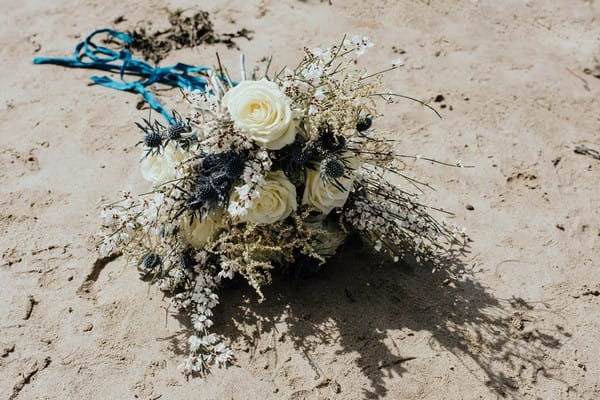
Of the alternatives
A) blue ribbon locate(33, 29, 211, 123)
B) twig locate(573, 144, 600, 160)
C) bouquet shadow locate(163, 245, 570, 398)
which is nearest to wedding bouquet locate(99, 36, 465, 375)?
bouquet shadow locate(163, 245, 570, 398)

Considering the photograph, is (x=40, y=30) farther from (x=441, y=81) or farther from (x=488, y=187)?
(x=488, y=187)

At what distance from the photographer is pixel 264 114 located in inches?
99.3

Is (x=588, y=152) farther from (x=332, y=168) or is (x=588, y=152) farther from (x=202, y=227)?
(x=202, y=227)

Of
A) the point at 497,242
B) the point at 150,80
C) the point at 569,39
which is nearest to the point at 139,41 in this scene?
the point at 150,80

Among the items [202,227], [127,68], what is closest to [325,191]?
[202,227]

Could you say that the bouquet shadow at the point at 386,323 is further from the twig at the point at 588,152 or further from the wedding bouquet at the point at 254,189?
the twig at the point at 588,152

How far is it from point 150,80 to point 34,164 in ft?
3.39

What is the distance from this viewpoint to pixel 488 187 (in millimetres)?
3869

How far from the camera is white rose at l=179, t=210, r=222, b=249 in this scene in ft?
9.09

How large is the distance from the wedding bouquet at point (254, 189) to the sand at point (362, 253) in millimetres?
245

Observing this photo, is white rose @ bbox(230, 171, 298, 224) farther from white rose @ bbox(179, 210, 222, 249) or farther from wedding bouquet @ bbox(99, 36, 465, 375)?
white rose @ bbox(179, 210, 222, 249)

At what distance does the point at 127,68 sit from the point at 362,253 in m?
2.37

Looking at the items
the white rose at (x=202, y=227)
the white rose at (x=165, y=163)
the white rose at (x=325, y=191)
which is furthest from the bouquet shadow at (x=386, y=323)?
the white rose at (x=165, y=163)

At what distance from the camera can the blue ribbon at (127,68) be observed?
4398 millimetres
